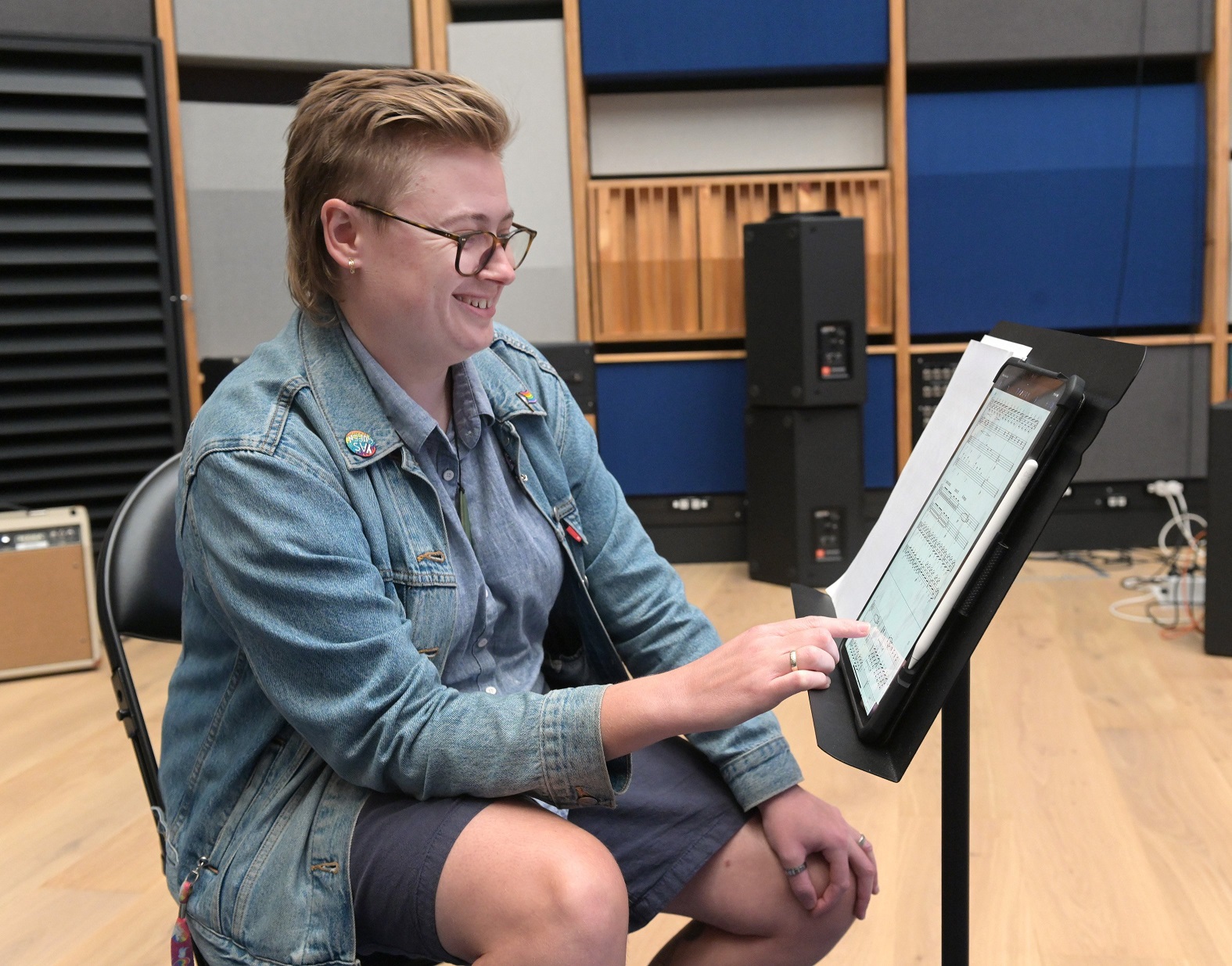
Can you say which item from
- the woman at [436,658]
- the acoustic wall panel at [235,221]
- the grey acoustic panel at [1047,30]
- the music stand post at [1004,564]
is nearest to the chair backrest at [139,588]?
the woman at [436,658]

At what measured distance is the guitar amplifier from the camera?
300 centimetres

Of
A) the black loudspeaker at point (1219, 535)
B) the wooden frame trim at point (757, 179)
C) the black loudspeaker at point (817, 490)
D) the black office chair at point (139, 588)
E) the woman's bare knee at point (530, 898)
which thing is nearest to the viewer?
the woman's bare knee at point (530, 898)

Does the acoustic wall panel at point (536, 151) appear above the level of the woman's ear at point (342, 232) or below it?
above

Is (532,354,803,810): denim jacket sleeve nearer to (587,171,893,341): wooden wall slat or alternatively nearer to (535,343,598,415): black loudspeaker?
(535,343,598,415): black loudspeaker

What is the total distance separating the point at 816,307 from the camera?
3.64 m

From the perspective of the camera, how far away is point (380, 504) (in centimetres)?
106

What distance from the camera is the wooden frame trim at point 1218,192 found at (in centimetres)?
379

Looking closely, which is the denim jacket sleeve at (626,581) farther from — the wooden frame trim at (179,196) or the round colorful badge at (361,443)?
the wooden frame trim at (179,196)

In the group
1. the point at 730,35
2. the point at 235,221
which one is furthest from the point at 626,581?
the point at 730,35

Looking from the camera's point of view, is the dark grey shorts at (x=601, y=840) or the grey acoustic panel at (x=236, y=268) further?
the grey acoustic panel at (x=236, y=268)

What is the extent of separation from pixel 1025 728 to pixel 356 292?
1.89 meters

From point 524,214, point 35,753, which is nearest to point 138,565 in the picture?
point 35,753

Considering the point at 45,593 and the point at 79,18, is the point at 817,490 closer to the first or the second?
the point at 45,593

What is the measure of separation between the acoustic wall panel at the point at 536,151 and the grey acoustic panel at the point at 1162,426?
1.88 metres
